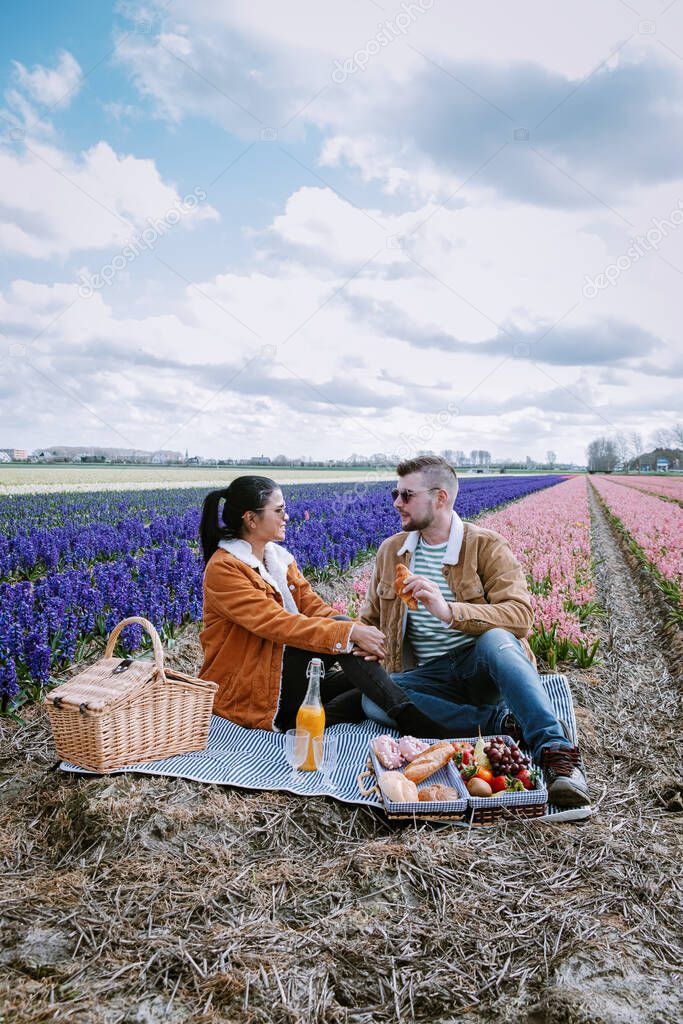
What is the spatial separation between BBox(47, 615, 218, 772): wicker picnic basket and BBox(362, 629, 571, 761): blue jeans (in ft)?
3.55

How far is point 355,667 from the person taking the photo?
12.5 ft

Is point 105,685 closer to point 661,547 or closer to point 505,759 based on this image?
point 505,759

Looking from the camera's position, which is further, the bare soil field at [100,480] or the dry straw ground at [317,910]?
the bare soil field at [100,480]

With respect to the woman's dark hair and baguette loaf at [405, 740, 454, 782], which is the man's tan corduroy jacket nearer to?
baguette loaf at [405, 740, 454, 782]

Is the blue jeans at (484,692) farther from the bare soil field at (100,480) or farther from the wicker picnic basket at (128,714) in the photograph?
the bare soil field at (100,480)

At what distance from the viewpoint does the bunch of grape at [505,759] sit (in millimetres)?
3238

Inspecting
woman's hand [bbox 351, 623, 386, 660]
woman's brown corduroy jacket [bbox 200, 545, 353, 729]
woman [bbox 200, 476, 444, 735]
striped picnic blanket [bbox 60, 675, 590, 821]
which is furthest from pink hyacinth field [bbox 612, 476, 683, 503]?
woman's brown corduroy jacket [bbox 200, 545, 353, 729]

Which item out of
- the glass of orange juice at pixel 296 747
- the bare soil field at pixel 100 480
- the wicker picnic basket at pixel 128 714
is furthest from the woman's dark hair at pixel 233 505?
the bare soil field at pixel 100 480

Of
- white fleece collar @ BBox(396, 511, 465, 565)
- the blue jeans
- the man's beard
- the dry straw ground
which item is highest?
the man's beard

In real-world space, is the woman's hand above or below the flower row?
above

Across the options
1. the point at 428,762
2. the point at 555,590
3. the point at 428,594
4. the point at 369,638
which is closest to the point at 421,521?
the point at 428,594

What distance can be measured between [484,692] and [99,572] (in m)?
4.03

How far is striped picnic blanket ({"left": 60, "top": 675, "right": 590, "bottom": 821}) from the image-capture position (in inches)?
130

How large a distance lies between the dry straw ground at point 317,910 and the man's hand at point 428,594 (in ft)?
3.35
